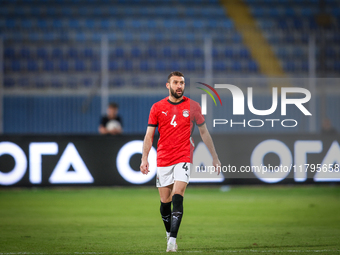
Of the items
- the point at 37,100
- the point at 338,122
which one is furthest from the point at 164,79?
the point at 338,122

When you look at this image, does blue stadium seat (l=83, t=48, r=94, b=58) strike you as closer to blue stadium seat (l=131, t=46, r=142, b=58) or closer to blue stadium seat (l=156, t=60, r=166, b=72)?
blue stadium seat (l=131, t=46, r=142, b=58)

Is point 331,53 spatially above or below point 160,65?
above

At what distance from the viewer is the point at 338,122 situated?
11.9m

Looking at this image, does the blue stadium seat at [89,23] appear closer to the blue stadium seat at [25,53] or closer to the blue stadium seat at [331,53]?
the blue stadium seat at [25,53]

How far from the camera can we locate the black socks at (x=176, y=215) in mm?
4711

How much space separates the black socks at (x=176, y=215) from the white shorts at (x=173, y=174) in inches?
6.5

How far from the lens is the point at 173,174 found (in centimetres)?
491

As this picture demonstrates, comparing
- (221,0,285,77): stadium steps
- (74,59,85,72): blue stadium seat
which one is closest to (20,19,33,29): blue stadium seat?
(74,59,85,72): blue stadium seat

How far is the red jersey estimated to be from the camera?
488cm

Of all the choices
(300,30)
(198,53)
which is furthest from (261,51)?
(198,53)

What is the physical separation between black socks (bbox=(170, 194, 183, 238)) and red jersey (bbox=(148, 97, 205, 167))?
335 mm

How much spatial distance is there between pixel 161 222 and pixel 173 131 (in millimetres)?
2375

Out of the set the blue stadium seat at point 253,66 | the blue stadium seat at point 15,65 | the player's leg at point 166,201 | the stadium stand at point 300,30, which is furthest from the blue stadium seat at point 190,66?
the player's leg at point 166,201

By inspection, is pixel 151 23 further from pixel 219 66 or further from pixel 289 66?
pixel 289 66
